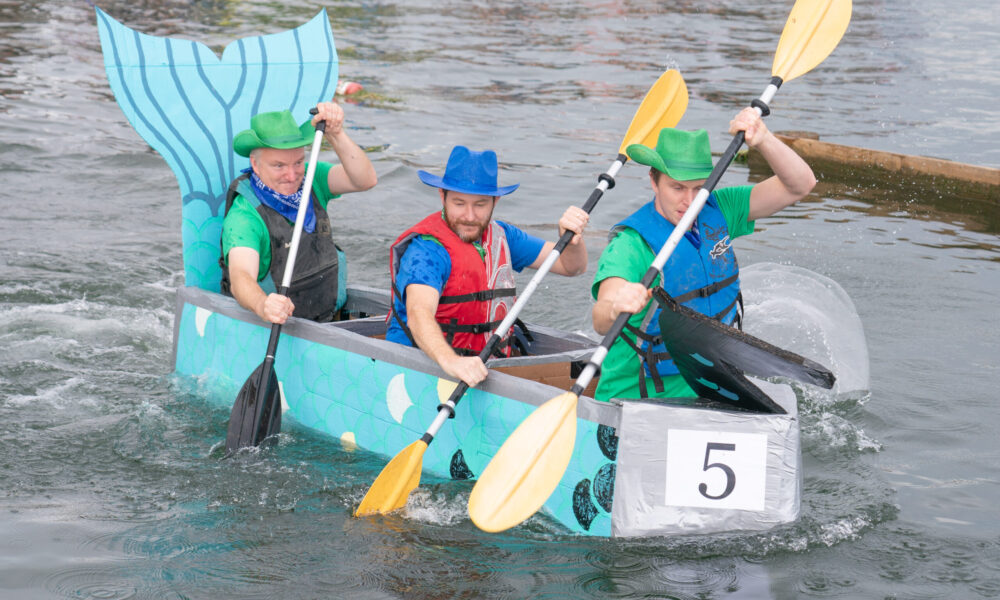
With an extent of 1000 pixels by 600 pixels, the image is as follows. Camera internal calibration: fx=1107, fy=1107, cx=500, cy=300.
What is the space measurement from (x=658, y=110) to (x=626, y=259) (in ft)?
3.39

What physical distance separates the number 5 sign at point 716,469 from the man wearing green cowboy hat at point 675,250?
443 mm

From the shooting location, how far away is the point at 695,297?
4320 millimetres

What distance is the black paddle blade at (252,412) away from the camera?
4898 millimetres

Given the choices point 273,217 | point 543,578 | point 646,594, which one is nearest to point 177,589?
point 543,578

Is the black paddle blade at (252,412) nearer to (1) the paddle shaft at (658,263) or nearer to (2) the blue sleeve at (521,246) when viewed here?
(2) the blue sleeve at (521,246)

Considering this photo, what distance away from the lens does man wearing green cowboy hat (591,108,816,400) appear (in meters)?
4.18

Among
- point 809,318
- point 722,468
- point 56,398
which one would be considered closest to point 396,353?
point 722,468

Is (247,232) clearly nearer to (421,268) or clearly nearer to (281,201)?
(281,201)

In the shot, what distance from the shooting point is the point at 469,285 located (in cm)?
471

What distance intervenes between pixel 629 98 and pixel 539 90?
131 cm

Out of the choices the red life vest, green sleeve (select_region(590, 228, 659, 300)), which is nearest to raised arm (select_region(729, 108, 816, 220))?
green sleeve (select_region(590, 228, 659, 300))

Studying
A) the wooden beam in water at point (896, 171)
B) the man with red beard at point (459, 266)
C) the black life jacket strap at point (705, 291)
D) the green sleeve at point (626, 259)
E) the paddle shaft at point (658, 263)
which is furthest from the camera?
the wooden beam in water at point (896, 171)

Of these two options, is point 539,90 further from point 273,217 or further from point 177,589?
point 177,589

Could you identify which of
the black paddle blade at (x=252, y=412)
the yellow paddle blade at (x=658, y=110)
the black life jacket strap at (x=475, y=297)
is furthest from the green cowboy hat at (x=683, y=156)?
the black paddle blade at (x=252, y=412)
